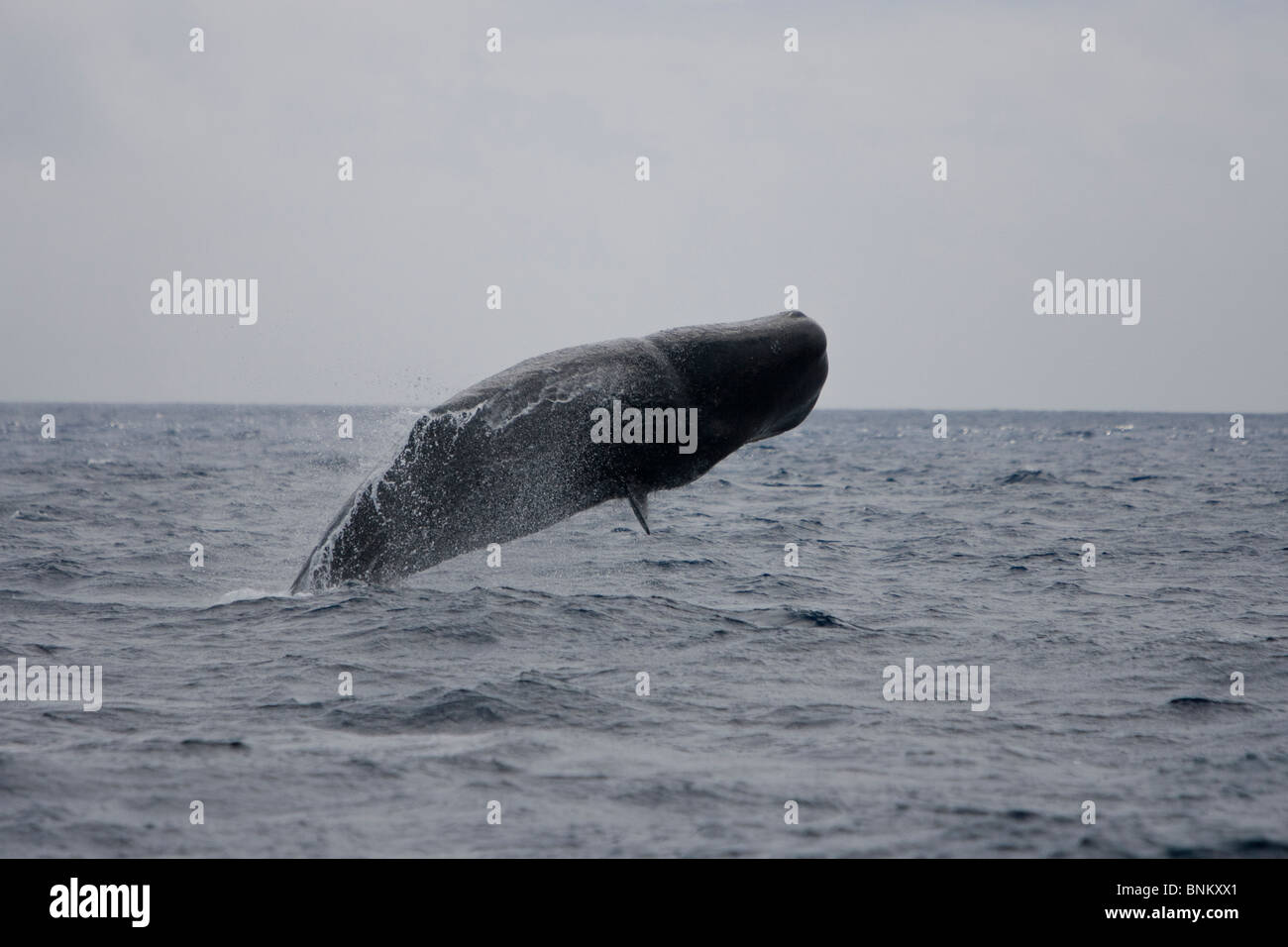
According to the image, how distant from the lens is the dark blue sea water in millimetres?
6840

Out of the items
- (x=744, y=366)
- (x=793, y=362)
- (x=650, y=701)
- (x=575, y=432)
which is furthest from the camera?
(x=793, y=362)

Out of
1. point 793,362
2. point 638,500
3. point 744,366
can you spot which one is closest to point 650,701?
point 638,500

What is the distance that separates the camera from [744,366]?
1082 centimetres

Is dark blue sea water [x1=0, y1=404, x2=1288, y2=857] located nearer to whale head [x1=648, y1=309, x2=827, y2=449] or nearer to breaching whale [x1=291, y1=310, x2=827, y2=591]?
breaching whale [x1=291, y1=310, x2=827, y2=591]

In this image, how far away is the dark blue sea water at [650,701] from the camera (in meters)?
6.84

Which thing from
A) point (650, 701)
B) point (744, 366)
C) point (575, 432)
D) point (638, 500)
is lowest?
point (650, 701)

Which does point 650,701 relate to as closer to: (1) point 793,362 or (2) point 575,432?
(2) point 575,432

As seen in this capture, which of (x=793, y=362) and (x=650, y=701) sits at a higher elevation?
(x=793, y=362)

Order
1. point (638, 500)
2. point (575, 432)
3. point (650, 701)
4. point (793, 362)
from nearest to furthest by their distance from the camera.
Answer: point (650, 701) < point (575, 432) < point (793, 362) < point (638, 500)

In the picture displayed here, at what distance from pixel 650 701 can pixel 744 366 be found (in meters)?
2.95

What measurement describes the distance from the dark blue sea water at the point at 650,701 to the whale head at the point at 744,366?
206 cm

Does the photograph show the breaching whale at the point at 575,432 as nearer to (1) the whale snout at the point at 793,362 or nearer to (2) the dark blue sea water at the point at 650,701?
(1) the whale snout at the point at 793,362
